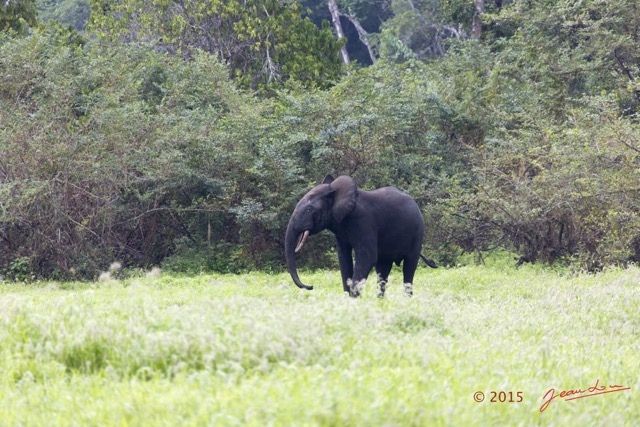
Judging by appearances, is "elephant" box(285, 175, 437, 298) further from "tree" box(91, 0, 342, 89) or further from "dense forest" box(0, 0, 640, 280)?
"tree" box(91, 0, 342, 89)

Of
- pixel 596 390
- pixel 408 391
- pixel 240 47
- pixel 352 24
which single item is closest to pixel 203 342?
pixel 408 391

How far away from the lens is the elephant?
13.3 meters

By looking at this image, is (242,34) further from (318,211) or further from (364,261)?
(364,261)

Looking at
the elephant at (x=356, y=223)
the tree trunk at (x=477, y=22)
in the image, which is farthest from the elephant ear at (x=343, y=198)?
the tree trunk at (x=477, y=22)

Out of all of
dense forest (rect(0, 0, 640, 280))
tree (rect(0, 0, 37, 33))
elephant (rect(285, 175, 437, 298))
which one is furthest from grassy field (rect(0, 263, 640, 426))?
tree (rect(0, 0, 37, 33))

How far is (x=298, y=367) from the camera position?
6.33 metres

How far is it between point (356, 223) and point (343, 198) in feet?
1.29

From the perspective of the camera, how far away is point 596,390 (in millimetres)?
7074

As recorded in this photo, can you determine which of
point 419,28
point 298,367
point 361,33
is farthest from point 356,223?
point 361,33

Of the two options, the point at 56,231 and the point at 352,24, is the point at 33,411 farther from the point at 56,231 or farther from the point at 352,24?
the point at 352,24

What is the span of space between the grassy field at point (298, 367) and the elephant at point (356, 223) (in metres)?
3.73

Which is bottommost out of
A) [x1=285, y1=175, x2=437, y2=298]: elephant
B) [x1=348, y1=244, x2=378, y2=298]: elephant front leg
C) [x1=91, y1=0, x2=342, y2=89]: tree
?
[x1=348, y1=244, x2=378, y2=298]: elephant front leg

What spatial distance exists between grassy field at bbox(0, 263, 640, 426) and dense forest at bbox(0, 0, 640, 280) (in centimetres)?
937

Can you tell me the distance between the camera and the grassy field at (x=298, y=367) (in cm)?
541
